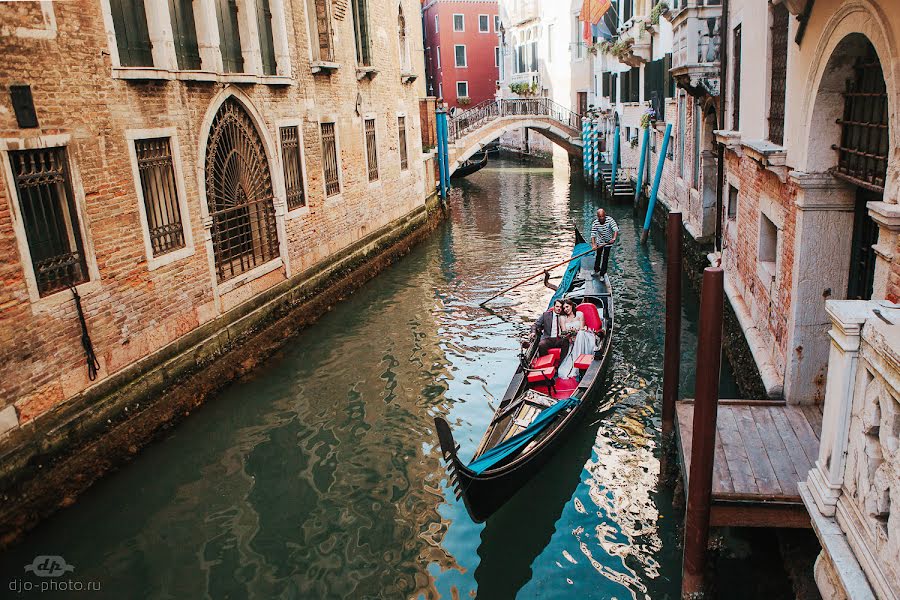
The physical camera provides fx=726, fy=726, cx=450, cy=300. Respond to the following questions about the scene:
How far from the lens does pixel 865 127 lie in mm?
3941

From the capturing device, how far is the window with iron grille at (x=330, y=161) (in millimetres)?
10273

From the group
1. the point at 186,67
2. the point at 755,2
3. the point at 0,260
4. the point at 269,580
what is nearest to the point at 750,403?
the point at 269,580

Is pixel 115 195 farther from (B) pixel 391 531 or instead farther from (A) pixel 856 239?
(A) pixel 856 239

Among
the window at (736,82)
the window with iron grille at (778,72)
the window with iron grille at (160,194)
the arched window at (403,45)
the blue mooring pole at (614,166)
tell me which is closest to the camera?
the window with iron grille at (778,72)

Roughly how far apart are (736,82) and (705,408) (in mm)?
5382

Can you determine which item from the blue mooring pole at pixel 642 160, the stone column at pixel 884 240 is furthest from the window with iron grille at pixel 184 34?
the blue mooring pole at pixel 642 160

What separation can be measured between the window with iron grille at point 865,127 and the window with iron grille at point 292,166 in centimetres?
639

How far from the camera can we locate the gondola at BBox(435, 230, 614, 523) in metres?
4.51

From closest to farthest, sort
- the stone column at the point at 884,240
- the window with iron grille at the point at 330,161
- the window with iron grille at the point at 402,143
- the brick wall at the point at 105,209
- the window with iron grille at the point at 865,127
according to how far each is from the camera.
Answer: the stone column at the point at 884,240 → the window with iron grille at the point at 865,127 → the brick wall at the point at 105,209 → the window with iron grille at the point at 330,161 → the window with iron grille at the point at 402,143

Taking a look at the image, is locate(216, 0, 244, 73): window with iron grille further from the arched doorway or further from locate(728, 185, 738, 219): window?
locate(728, 185, 738, 219): window

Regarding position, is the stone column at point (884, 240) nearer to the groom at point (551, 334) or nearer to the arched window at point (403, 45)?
the groom at point (551, 334)

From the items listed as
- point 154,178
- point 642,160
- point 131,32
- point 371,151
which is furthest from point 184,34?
point 642,160

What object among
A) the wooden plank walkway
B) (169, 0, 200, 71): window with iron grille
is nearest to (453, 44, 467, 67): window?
(169, 0, 200, 71): window with iron grille

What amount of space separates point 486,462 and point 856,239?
8.78 ft
